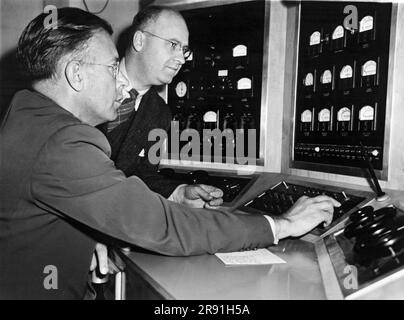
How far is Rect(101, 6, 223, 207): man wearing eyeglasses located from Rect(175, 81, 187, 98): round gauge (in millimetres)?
56

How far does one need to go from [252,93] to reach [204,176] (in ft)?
1.37

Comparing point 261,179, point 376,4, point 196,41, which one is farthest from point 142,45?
point 376,4

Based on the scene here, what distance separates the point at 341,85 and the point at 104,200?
95 cm

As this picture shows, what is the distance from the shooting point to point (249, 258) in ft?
3.21

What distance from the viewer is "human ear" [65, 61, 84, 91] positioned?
3.45 feet

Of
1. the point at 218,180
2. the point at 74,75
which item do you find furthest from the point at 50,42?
the point at 218,180

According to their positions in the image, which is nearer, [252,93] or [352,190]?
[352,190]

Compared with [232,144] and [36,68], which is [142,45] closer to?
[232,144]

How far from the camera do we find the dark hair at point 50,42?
1054 millimetres

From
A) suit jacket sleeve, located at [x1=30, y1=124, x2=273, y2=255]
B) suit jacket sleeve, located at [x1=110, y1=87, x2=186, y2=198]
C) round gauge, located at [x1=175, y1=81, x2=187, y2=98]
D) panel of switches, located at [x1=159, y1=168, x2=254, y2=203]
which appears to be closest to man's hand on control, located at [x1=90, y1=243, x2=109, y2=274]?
suit jacket sleeve, located at [x1=30, y1=124, x2=273, y2=255]

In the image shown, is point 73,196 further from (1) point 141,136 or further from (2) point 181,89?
(2) point 181,89

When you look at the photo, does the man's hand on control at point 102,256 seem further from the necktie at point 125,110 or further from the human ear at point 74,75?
the necktie at point 125,110
